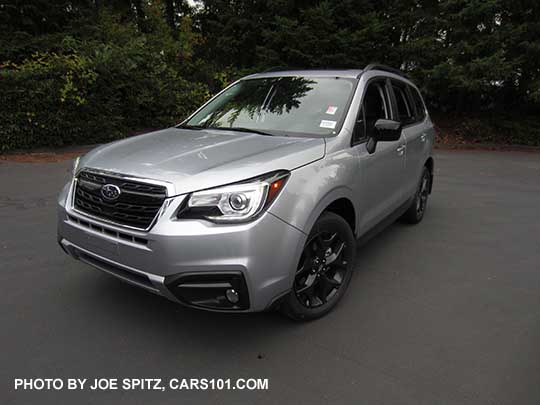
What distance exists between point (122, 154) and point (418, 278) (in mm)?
2631

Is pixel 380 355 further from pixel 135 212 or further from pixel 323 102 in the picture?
pixel 323 102

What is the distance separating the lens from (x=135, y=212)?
2484 mm

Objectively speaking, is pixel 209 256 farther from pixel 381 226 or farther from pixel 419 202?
pixel 419 202

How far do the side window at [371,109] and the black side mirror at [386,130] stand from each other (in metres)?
0.07

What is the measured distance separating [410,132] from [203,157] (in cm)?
259

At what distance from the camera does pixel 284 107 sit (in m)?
3.62

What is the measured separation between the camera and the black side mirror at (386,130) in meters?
3.29

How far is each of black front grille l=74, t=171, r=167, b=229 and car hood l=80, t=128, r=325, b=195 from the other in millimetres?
69

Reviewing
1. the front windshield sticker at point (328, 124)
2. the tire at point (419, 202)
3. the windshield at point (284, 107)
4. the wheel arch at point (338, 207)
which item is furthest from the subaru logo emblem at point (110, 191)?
the tire at point (419, 202)

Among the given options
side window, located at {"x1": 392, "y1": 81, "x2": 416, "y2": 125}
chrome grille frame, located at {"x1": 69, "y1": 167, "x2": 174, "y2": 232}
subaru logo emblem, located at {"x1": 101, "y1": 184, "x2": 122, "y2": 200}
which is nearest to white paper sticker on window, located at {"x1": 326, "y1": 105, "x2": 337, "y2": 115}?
side window, located at {"x1": 392, "y1": 81, "x2": 416, "y2": 125}

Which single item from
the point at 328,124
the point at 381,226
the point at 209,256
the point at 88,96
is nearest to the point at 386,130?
the point at 328,124

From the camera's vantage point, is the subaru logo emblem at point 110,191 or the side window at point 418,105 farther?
the side window at point 418,105

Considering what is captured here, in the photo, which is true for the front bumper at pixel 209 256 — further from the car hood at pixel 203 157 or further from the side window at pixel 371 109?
the side window at pixel 371 109

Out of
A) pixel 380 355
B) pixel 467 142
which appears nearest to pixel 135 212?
pixel 380 355
